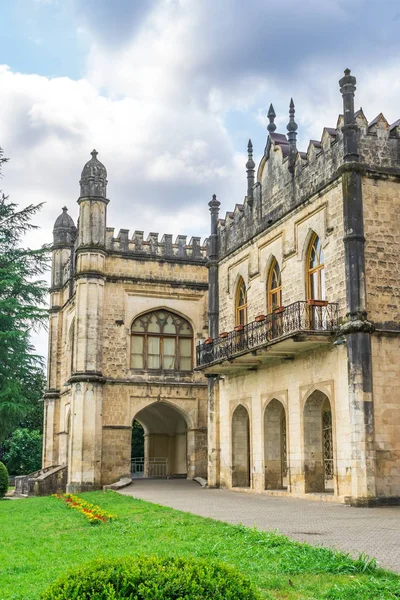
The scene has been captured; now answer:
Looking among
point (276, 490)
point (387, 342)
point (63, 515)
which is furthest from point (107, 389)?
point (387, 342)

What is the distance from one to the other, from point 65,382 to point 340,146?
20154mm

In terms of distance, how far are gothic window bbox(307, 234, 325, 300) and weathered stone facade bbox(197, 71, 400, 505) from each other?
32 mm

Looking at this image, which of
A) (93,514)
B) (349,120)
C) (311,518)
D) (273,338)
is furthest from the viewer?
(273,338)

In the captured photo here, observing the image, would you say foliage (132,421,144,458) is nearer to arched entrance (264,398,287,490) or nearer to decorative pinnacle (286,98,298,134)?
arched entrance (264,398,287,490)

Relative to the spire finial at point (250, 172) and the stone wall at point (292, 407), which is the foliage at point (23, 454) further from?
the spire finial at point (250, 172)

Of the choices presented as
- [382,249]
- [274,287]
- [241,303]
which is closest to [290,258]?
[274,287]

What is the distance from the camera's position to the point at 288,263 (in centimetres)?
2189

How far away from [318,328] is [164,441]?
741 inches

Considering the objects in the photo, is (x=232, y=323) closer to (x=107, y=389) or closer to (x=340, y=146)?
(x=107, y=389)

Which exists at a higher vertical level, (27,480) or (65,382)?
(65,382)

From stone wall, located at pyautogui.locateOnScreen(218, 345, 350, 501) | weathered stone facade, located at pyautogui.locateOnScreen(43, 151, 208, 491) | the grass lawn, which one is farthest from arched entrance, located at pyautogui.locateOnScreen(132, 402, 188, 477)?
the grass lawn

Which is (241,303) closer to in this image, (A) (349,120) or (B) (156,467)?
(A) (349,120)

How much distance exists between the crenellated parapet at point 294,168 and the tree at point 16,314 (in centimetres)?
1205

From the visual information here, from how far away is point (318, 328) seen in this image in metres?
19.0
